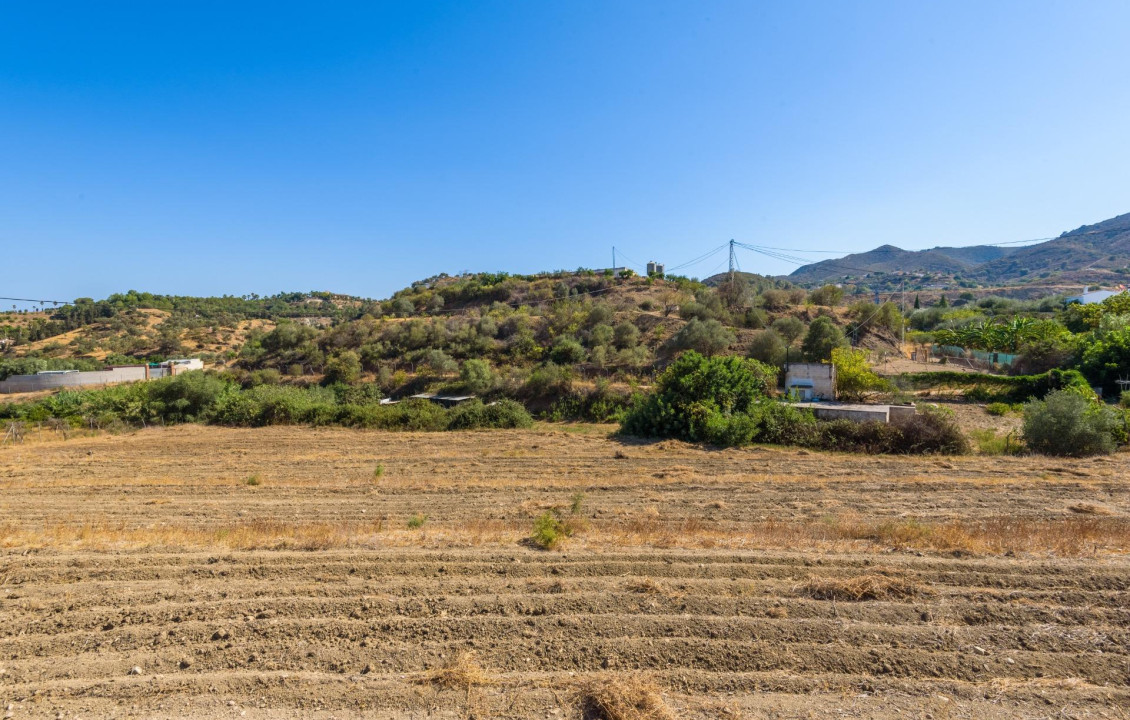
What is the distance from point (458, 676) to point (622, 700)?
1390mm

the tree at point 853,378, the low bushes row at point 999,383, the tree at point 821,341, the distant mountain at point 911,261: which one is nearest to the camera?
the low bushes row at point 999,383

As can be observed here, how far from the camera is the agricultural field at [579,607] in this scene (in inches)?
158

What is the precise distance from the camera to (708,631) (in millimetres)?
4781

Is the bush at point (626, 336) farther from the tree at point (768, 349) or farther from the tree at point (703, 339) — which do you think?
A: the tree at point (768, 349)

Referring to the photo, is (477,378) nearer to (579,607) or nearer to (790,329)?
(790,329)

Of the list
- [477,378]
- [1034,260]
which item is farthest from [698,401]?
[1034,260]

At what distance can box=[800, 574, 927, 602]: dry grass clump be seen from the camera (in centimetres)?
526

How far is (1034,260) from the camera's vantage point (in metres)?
136

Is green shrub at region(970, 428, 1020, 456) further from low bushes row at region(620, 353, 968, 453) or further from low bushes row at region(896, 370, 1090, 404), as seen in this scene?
low bushes row at region(896, 370, 1090, 404)

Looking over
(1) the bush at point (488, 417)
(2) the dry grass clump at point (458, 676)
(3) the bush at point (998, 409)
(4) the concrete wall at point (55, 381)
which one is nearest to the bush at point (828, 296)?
(3) the bush at point (998, 409)

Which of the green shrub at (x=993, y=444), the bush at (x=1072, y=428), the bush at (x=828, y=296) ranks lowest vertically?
the green shrub at (x=993, y=444)

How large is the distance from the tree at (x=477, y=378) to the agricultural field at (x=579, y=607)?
49.1ft

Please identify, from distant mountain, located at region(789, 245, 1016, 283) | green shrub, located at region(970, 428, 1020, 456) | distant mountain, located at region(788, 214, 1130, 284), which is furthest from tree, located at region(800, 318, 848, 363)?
distant mountain, located at region(789, 245, 1016, 283)

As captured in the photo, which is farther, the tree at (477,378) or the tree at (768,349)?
the tree at (768,349)
